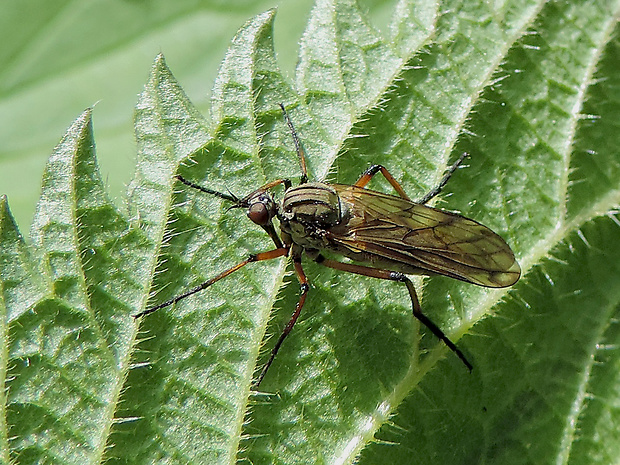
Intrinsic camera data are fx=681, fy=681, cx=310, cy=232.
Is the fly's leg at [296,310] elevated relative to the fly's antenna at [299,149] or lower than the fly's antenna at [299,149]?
lower

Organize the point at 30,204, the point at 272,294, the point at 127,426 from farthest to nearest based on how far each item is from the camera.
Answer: the point at 30,204 → the point at 272,294 → the point at 127,426

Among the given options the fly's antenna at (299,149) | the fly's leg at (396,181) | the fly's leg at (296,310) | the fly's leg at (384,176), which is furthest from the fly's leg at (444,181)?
the fly's leg at (296,310)

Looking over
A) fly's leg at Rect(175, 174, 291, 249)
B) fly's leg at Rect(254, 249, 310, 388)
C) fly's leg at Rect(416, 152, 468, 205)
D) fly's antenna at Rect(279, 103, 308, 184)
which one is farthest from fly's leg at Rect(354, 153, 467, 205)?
fly's leg at Rect(254, 249, 310, 388)

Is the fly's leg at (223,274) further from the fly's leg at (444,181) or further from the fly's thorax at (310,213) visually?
the fly's leg at (444,181)

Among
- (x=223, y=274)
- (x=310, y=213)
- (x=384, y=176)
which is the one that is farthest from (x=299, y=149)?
(x=223, y=274)

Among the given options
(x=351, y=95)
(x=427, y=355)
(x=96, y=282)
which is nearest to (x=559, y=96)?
(x=351, y=95)

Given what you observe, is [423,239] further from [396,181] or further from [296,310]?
[296,310]

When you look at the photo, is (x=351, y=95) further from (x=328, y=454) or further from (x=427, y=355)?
(x=328, y=454)
